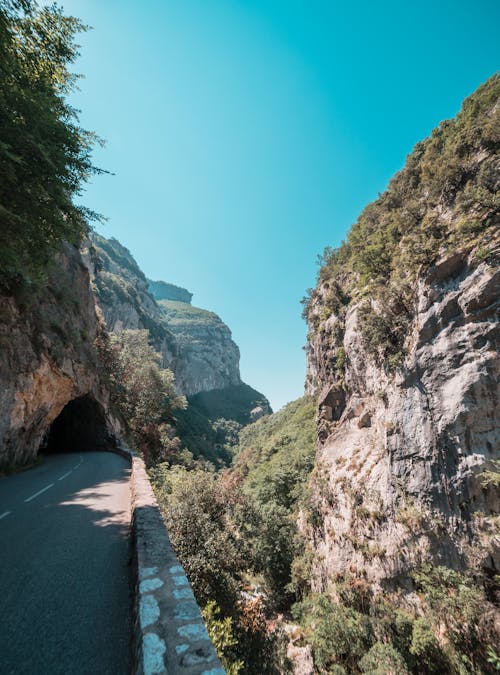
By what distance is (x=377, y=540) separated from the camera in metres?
10.5

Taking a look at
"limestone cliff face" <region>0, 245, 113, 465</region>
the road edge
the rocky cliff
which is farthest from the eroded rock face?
"limestone cliff face" <region>0, 245, 113, 465</region>

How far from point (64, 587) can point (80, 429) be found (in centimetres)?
2310

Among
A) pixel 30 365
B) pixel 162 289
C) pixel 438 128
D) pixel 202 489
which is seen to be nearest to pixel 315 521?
pixel 202 489

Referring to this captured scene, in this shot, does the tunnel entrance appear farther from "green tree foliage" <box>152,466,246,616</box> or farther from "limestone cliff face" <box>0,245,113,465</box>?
"green tree foliage" <box>152,466,246,616</box>

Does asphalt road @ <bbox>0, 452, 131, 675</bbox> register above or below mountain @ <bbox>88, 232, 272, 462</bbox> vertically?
below

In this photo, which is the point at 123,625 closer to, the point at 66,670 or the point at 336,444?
the point at 66,670

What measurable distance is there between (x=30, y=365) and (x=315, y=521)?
54.5 ft

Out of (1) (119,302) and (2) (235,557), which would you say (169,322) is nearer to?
(1) (119,302)

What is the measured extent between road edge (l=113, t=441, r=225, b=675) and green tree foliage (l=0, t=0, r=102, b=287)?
704 centimetres

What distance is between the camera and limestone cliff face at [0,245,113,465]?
10672mm

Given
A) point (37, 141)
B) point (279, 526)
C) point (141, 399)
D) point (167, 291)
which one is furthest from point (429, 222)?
point (167, 291)

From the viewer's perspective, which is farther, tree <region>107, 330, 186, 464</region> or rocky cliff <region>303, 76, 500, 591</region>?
tree <region>107, 330, 186, 464</region>

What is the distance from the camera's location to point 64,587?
11.3 ft

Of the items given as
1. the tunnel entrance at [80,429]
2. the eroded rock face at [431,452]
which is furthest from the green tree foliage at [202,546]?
the tunnel entrance at [80,429]
